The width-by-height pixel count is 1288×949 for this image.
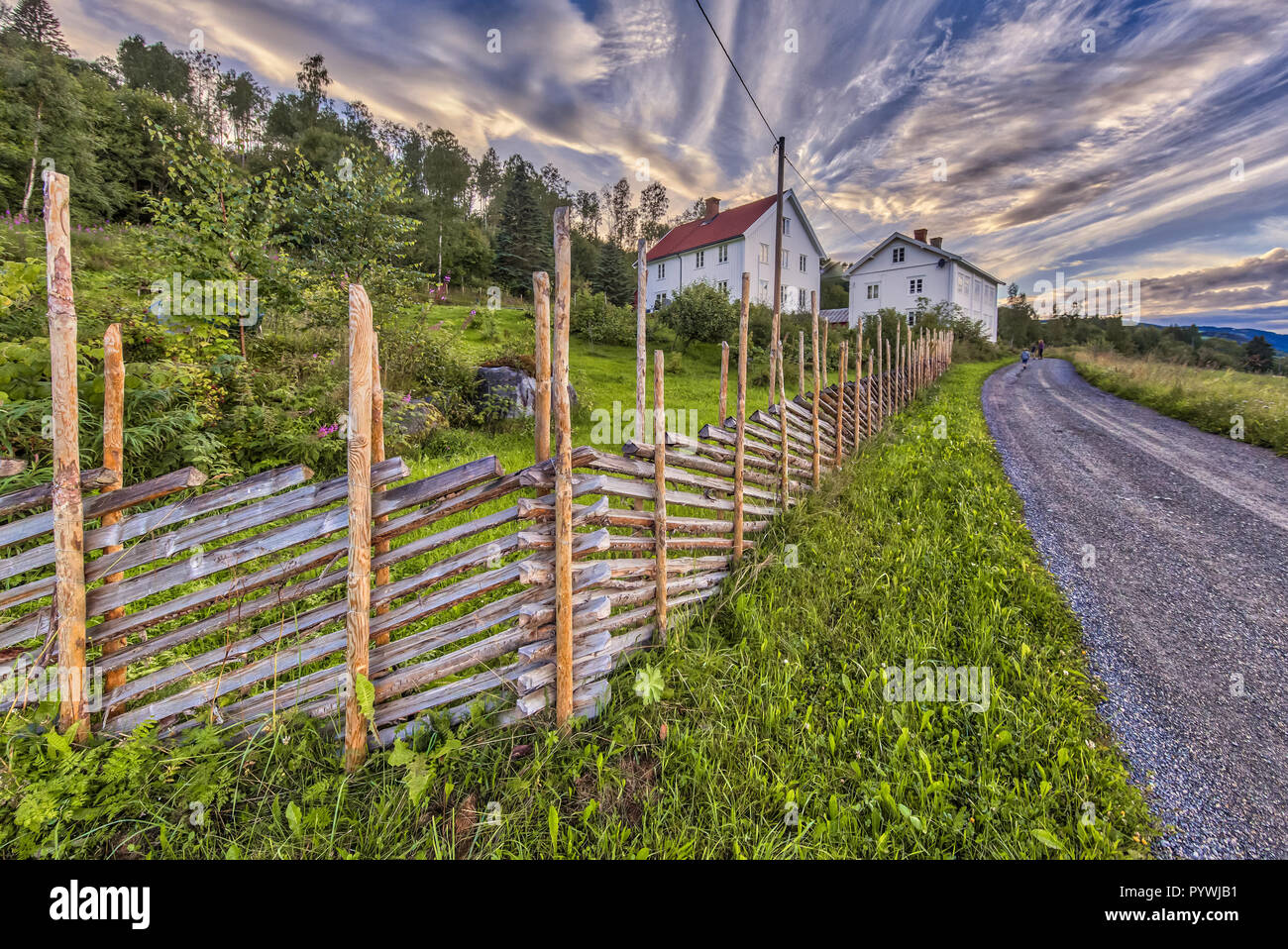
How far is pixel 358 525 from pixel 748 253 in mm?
31747

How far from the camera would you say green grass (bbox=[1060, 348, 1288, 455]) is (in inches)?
347

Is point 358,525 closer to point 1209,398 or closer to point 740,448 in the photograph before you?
point 740,448

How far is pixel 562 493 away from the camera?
2.50 m

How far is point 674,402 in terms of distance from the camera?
12.2 meters

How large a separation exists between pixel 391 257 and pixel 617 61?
7185 millimetres

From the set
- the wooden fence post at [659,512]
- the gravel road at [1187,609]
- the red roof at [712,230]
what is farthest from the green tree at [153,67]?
the gravel road at [1187,609]

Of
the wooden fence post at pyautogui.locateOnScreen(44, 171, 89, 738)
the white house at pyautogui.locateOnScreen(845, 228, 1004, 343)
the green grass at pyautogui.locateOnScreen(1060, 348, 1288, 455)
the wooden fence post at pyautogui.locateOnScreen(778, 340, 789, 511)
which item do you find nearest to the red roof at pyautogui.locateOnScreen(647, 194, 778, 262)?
the white house at pyautogui.locateOnScreen(845, 228, 1004, 343)

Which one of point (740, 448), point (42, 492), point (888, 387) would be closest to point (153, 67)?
point (888, 387)

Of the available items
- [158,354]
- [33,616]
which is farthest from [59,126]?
[33,616]

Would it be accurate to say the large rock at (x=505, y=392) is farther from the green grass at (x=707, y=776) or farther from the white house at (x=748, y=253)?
the white house at (x=748, y=253)

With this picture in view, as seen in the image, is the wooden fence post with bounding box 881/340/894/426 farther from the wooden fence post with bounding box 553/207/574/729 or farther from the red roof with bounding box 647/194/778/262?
the red roof with bounding box 647/194/778/262

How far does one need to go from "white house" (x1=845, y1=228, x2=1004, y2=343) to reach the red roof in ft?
30.3

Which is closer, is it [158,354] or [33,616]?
[33,616]
